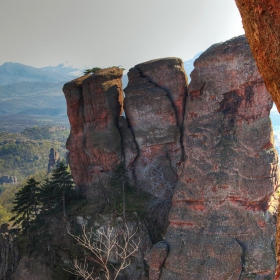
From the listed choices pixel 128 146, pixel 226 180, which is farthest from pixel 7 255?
pixel 226 180

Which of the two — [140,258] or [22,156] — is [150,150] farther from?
[22,156]

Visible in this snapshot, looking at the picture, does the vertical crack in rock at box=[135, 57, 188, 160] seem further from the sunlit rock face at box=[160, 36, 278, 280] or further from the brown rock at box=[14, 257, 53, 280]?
the brown rock at box=[14, 257, 53, 280]

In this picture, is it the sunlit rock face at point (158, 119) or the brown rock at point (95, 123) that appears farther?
the brown rock at point (95, 123)

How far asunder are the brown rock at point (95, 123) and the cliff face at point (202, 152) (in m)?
0.08

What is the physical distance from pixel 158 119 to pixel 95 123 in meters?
4.93

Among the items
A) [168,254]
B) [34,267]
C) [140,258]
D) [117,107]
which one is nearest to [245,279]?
[168,254]

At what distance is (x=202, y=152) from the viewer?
2366cm

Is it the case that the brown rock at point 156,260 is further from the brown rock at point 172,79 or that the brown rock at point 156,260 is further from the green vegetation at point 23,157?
the green vegetation at point 23,157

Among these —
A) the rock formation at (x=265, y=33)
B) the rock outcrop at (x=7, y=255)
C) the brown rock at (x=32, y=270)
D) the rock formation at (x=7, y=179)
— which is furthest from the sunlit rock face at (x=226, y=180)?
the rock formation at (x=7, y=179)

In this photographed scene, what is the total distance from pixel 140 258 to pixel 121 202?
13.3 feet

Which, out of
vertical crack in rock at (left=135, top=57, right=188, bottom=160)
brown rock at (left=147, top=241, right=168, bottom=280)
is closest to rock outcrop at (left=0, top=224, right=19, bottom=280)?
brown rock at (left=147, top=241, right=168, bottom=280)

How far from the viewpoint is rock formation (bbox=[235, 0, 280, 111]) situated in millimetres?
3230

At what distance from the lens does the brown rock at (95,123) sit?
93.2 feet

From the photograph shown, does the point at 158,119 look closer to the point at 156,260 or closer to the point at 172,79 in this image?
the point at 172,79
